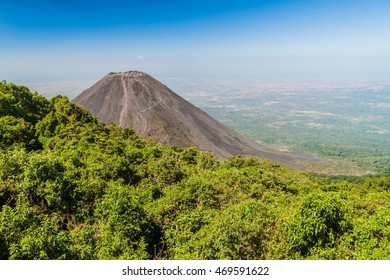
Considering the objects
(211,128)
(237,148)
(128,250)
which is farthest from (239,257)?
(211,128)

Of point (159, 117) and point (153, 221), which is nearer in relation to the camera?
point (153, 221)

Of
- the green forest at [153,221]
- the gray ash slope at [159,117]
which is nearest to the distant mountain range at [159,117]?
the gray ash slope at [159,117]

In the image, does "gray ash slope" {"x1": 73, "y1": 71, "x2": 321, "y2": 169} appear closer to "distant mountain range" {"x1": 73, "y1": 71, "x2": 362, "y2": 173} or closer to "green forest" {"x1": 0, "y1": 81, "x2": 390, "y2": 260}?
"distant mountain range" {"x1": 73, "y1": 71, "x2": 362, "y2": 173}

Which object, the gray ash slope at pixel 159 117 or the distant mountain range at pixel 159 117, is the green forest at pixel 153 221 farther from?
the distant mountain range at pixel 159 117

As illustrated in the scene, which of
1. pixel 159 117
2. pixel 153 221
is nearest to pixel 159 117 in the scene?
pixel 159 117

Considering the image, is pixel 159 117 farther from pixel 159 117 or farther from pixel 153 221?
pixel 153 221

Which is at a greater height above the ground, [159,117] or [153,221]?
[159,117]

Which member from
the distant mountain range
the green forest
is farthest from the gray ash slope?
the green forest
